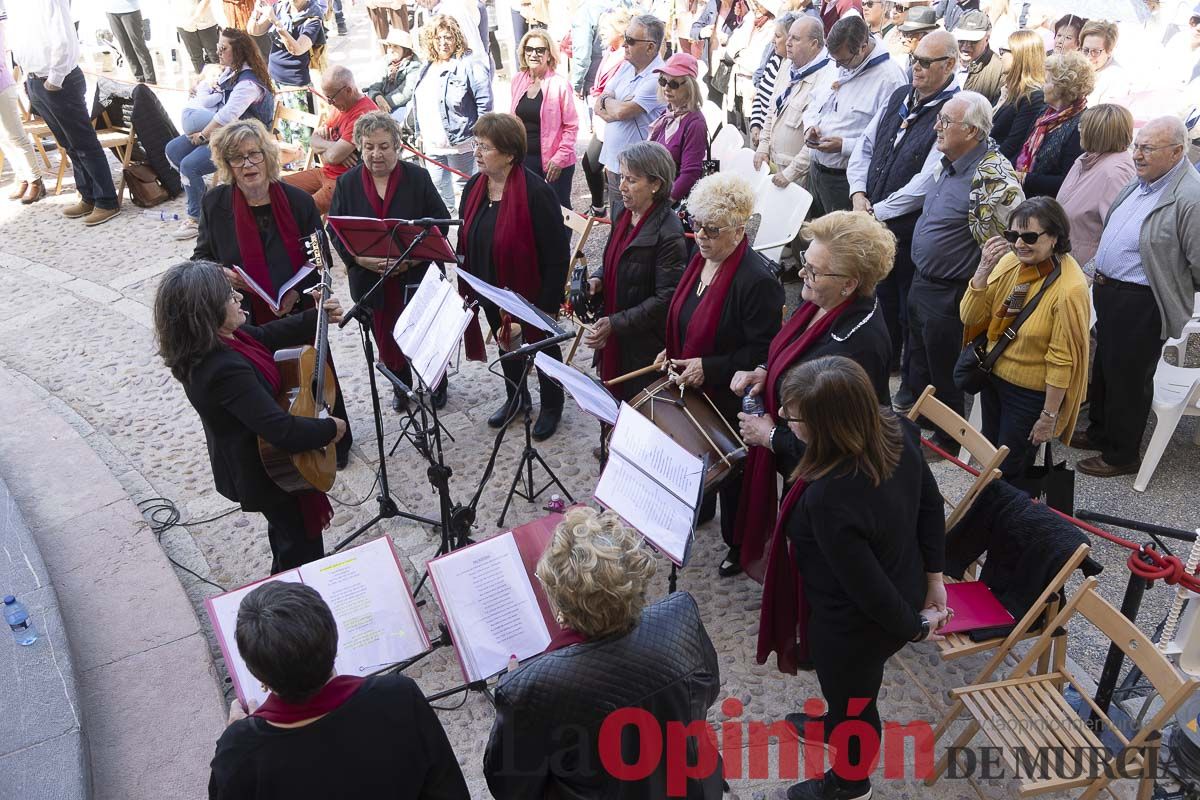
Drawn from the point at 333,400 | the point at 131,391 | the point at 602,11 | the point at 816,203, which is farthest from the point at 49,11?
the point at 816,203

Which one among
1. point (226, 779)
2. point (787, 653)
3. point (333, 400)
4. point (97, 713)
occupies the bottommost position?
point (97, 713)

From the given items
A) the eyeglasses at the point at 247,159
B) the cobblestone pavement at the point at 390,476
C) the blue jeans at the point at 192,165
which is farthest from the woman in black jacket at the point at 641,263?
the blue jeans at the point at 192,165

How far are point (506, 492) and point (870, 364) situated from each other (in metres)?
2.34

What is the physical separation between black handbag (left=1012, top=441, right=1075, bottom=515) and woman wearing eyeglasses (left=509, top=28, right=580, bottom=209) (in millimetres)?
3931

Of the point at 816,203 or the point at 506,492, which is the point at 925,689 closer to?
the point at 506,492

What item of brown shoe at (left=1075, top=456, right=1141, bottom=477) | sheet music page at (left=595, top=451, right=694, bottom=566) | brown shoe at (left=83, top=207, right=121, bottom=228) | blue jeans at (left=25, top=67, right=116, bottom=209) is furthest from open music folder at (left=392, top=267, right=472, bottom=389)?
brown shoe at (left=83, top=207, right=121, bottom=228)

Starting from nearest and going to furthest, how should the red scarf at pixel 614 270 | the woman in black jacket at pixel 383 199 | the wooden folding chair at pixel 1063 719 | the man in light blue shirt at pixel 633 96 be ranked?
1. the wooden folding chair at pixel 1063 719
2. the red scarf at pixel 614 270
3. the woman in black jacket at pixel 383 199
4. the man in light blue shirt at pixel 633 96

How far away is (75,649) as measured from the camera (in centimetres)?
409

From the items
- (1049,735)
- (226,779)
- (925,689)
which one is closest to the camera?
(226,779)

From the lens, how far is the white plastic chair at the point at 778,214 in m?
6.34

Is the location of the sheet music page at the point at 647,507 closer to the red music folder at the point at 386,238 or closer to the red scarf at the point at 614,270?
the red scarf at the point at 614,270

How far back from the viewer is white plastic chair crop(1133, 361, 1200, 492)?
4785 mm

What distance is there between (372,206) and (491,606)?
282 cm

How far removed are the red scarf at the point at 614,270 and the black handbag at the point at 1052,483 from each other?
204 centimetres
